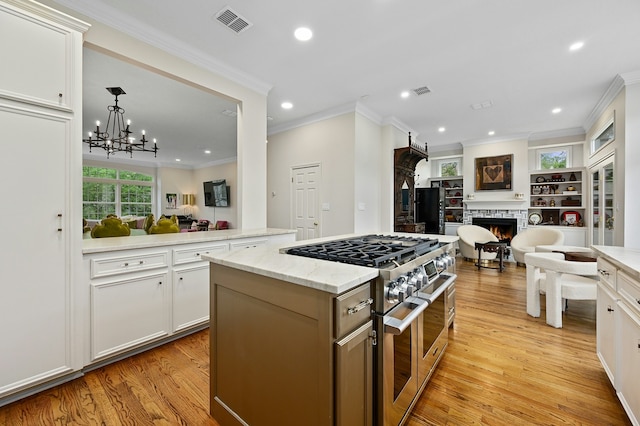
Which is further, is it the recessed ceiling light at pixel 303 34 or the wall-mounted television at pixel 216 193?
the wall-mounted television at pixel 216 193

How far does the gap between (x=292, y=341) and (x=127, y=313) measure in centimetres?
171

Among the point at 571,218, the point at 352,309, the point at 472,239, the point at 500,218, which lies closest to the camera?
the point at 352,309

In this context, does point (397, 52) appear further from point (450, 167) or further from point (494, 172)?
point (450, 167)

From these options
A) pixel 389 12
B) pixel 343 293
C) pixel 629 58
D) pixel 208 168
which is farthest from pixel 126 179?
pixel 629 58

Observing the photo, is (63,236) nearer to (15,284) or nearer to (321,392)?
(15,284)

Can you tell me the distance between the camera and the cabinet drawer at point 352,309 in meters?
1.05

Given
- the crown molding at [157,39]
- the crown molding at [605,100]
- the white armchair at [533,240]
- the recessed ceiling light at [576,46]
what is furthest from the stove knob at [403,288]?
the white armchair at [533,240]

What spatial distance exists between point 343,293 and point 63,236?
1978 millimetres

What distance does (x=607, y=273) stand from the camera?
1.79 m

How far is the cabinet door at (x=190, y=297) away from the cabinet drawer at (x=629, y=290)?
2914 millimetres

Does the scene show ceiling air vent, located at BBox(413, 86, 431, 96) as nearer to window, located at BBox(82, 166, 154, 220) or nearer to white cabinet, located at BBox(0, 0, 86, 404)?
white cabinet, located at BBox(0, 0, 86, 404)

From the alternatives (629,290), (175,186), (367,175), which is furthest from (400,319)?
(175,186)

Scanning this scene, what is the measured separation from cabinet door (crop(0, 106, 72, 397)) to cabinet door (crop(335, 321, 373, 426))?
6.42 feet

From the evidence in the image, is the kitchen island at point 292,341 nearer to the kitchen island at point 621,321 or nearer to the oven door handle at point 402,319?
the oven door handle at point 402,319
